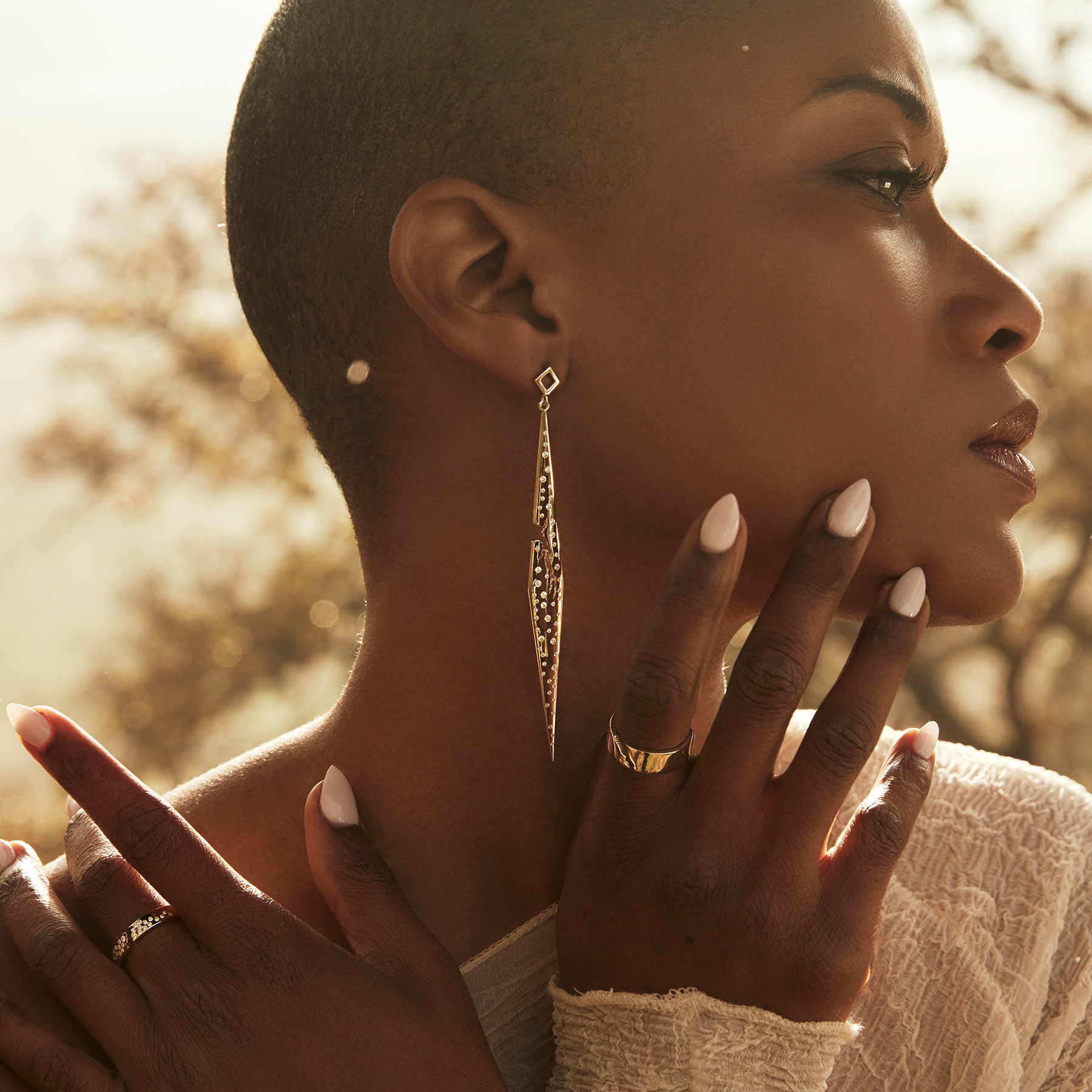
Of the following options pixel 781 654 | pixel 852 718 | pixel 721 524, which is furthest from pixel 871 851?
pixel 721 524

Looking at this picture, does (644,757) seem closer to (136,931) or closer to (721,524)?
(721,524)

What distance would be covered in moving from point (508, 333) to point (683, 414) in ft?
1.03

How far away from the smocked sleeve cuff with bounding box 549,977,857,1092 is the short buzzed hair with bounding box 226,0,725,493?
1078 mm

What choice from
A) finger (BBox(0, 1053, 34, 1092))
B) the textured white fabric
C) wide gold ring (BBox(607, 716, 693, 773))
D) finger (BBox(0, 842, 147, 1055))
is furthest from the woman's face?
finger (BBox(0, 1053, 34, 1092))

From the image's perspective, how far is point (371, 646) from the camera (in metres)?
2.03

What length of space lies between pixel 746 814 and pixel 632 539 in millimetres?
→ 478

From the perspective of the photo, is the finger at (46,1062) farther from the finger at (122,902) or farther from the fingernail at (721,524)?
the fingernail at (721,524)

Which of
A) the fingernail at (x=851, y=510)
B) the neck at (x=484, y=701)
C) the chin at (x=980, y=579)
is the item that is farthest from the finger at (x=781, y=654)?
the neck at (x=484, y=701)

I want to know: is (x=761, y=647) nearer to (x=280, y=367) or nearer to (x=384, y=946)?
(x=384, y=946)

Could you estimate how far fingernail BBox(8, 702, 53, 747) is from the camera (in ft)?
Answer: 5.32

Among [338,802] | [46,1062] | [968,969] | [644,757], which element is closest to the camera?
[46,1062]

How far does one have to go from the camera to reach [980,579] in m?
1.71

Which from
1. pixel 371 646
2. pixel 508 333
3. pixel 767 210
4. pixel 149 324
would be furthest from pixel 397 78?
pixel 149 324

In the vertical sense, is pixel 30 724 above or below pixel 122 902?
above
